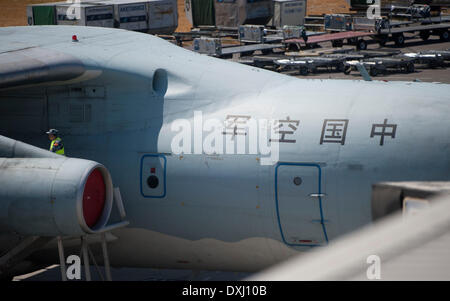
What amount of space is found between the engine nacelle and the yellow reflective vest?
3.06ft

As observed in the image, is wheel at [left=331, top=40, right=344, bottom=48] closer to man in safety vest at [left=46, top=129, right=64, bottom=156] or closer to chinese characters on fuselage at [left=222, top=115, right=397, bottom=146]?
chinese characters on fuselage at [left=222, top=115, right=397, bottom=146]

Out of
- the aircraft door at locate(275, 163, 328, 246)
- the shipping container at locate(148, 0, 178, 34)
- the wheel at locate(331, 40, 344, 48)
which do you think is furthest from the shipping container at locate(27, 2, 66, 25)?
the aircraft door at locate(275, 163, 328, 246)

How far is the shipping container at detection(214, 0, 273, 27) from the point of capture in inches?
2169

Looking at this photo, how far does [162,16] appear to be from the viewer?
5059 cm

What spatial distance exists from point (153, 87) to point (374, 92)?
151 inches

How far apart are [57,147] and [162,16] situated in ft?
133

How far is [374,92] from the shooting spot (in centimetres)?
1102

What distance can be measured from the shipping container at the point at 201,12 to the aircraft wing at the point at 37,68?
4631 cm

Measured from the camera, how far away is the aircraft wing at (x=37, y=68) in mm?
10673

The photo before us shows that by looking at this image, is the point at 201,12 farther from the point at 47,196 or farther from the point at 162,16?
the point at 47,196

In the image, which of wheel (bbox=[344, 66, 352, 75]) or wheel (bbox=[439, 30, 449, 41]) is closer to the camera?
wheel (bbox=[344, 66, 352, 75])

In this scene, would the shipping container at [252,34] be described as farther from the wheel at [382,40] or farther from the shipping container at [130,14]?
the wheel at [382,40]

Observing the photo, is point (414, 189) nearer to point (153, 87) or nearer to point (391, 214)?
point (391, 214)

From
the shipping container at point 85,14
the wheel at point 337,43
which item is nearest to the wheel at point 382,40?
the wheel at point 337,43
